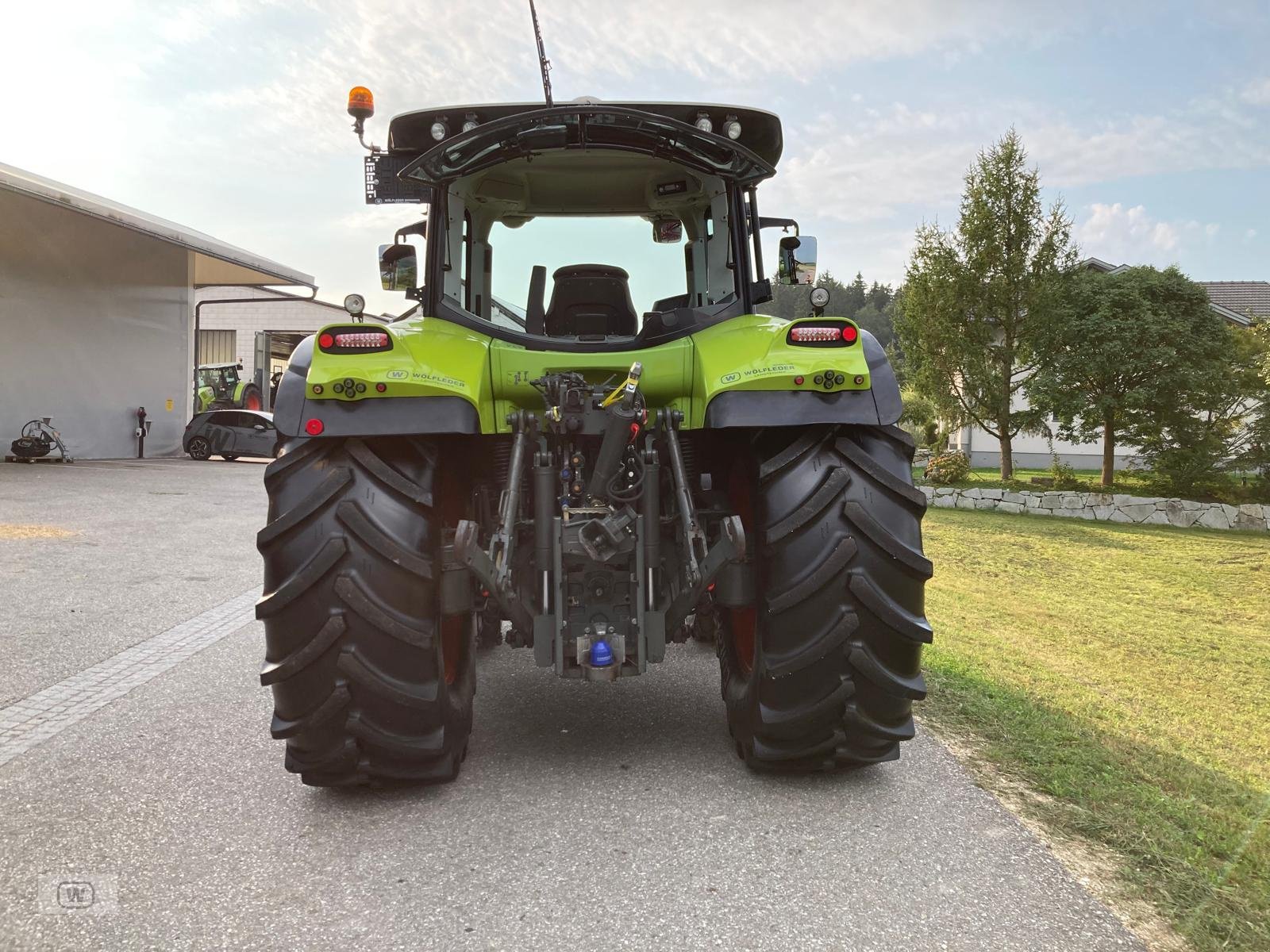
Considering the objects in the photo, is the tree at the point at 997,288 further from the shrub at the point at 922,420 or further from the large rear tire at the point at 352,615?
the large rear tire at the point at 352,615

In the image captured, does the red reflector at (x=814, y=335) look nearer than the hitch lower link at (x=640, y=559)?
No

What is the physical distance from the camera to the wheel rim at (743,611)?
342cm

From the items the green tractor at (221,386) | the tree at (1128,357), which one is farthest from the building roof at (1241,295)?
the green tractor at (221,386)

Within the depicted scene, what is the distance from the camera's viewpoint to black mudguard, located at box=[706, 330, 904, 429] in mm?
2953

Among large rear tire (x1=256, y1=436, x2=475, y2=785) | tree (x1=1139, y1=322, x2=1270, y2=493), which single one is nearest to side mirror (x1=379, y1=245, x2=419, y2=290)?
large rear tire (x1=256, y1=436, x2=475, y2=785)

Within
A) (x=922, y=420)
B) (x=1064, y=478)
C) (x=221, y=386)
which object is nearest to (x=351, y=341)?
(x=1064, y=478)

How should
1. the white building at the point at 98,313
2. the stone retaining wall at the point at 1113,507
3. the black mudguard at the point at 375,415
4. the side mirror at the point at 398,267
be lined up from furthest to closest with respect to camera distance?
the white building at the point at 98,313, the stone retaining wall at the point at 1113,507, the side mirror at the point at 398,267, the black mudguard at the point at 375,415

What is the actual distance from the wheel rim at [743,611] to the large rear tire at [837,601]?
325 millimetres

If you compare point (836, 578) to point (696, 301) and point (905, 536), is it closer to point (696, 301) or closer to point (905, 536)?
point (905, 536)

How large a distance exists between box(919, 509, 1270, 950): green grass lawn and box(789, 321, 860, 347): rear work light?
1711 millimetres

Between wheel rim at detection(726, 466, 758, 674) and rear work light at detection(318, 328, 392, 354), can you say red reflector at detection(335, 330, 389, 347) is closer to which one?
rear work light at detection(318, 328, 392, 354)

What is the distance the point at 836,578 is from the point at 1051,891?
1044 mm

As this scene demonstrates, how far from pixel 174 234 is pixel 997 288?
58.7 feet

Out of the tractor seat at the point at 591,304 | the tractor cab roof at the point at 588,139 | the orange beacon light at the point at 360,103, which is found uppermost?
the orange beacon light at the point at 360,103
